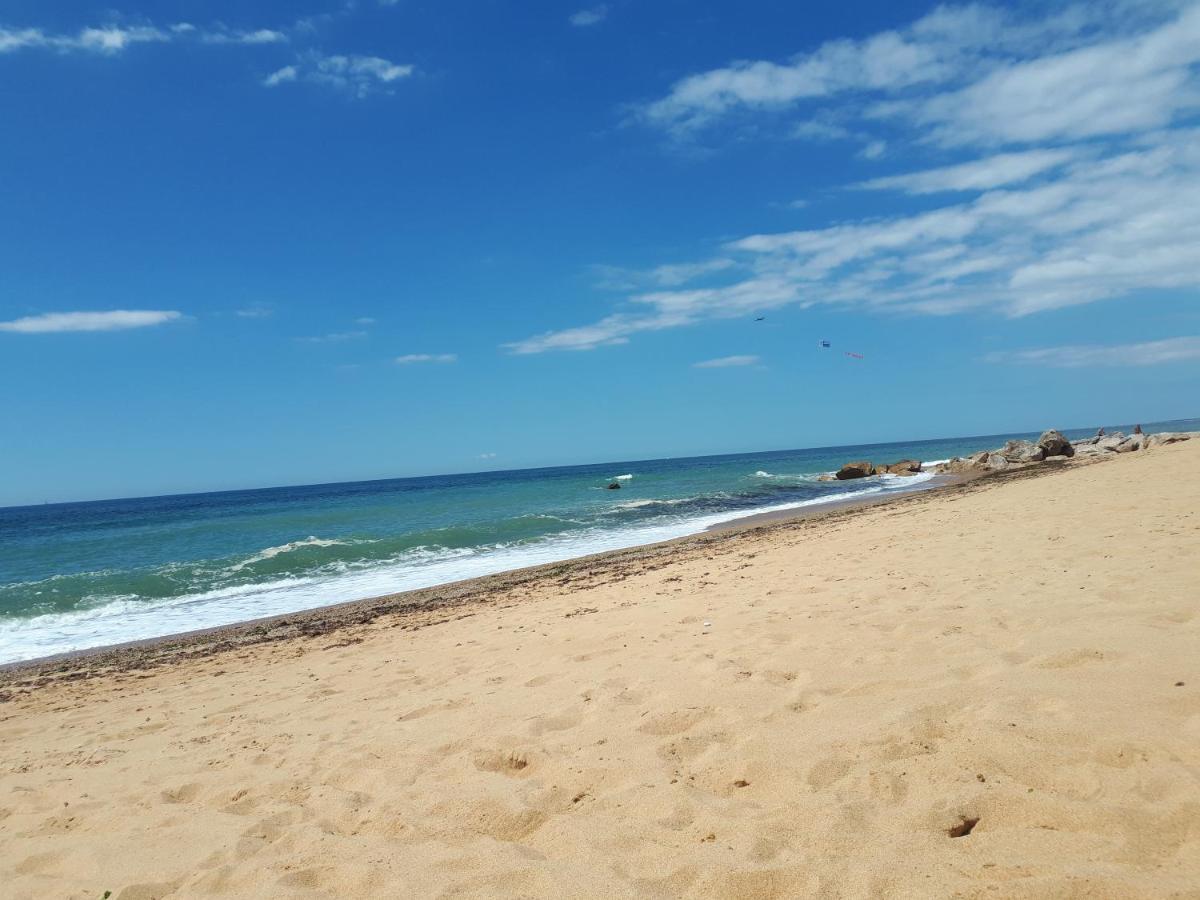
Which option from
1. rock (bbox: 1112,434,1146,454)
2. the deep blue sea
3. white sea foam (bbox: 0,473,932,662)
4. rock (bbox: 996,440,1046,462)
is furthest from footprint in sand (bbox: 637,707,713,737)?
rock (bbox: 1112,434,1146,454)

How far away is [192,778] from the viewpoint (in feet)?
14.6

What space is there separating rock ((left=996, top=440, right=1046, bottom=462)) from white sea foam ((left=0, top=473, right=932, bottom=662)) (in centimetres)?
1865

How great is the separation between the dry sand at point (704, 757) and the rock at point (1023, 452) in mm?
26710

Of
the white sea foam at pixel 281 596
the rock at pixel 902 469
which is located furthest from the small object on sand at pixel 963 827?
the rock at pixel 902 469

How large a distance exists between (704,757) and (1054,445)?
33.4 meters

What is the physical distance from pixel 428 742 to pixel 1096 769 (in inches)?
142

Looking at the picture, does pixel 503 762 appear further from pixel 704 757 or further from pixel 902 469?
pixel 902 469

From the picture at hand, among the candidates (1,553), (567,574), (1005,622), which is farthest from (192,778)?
(1,553)

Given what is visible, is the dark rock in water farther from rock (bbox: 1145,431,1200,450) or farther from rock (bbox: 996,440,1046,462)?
rock (bbox: 1145,431,1200,450)

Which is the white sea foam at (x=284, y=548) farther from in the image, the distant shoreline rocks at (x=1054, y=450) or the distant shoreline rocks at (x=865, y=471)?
the distant shoreline rocks at (x=865, y=471)

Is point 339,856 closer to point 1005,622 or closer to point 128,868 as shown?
point 128,868

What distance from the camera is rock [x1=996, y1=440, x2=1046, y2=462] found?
30438 mm

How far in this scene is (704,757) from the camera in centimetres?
360

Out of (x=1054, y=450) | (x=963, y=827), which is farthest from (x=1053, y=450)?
(x=963, y=827)
